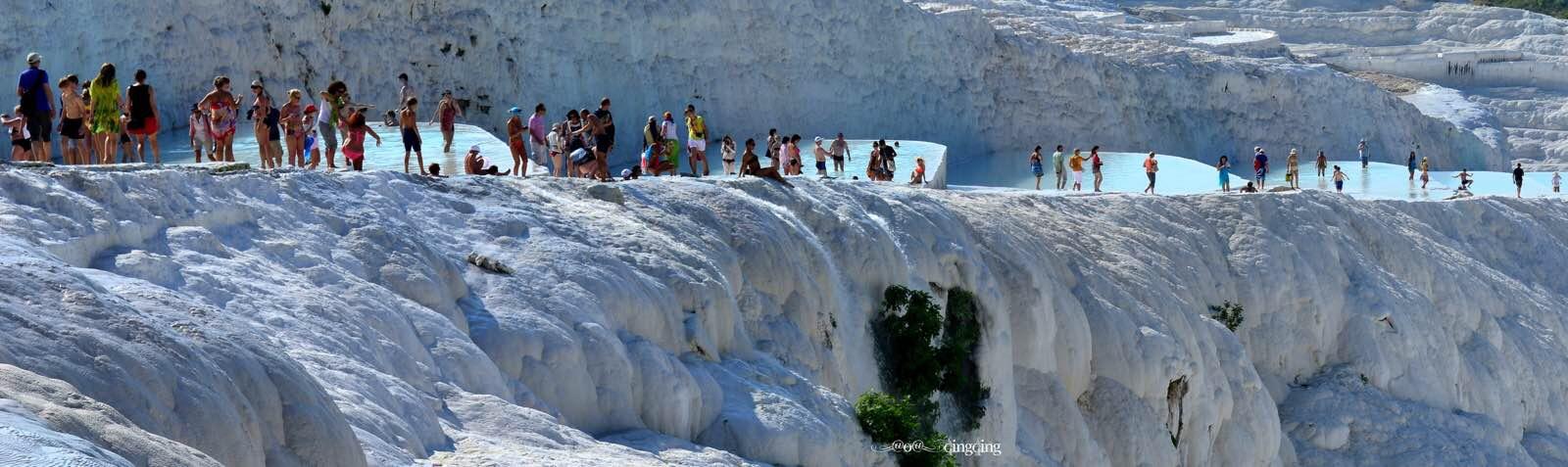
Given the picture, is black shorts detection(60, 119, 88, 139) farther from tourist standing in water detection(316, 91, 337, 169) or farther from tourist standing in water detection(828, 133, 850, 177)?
tourist standing in water detection(828, 133, 850, 177)

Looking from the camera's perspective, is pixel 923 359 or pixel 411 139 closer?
pixel 411 139

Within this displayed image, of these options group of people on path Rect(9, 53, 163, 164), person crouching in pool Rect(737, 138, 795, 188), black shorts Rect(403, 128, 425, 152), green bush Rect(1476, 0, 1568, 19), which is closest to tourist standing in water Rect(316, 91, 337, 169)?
black shorts Rect(403, 128, 425, 152)

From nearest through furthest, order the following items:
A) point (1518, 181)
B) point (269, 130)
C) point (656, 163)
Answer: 1. point (269, 130)
2. point (656, 163)
3. point (1518, 181)

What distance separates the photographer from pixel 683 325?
50.5ft

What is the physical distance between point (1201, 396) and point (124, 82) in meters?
14.6

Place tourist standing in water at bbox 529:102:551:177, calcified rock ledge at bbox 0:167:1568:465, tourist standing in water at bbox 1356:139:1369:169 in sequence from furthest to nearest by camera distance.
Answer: tourist standing in water at bbox 1356:139:1369:169, tourist standing in water at bbox 529:102:551:177, calcified rock ledge at bbox 0:167:1568:465

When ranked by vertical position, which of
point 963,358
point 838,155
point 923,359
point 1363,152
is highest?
point 838,155

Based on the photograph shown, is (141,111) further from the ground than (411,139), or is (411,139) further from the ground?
(141,111)

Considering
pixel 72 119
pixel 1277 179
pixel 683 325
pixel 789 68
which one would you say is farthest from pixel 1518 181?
pixel 72 119

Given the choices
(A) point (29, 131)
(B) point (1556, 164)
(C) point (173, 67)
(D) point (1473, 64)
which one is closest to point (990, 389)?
(A) point (29, 131)

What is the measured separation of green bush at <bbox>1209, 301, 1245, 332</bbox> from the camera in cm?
2894

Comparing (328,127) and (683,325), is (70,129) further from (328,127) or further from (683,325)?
(683,325)

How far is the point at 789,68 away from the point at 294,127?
799 inches

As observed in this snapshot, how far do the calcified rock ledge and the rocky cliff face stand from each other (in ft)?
30.4
